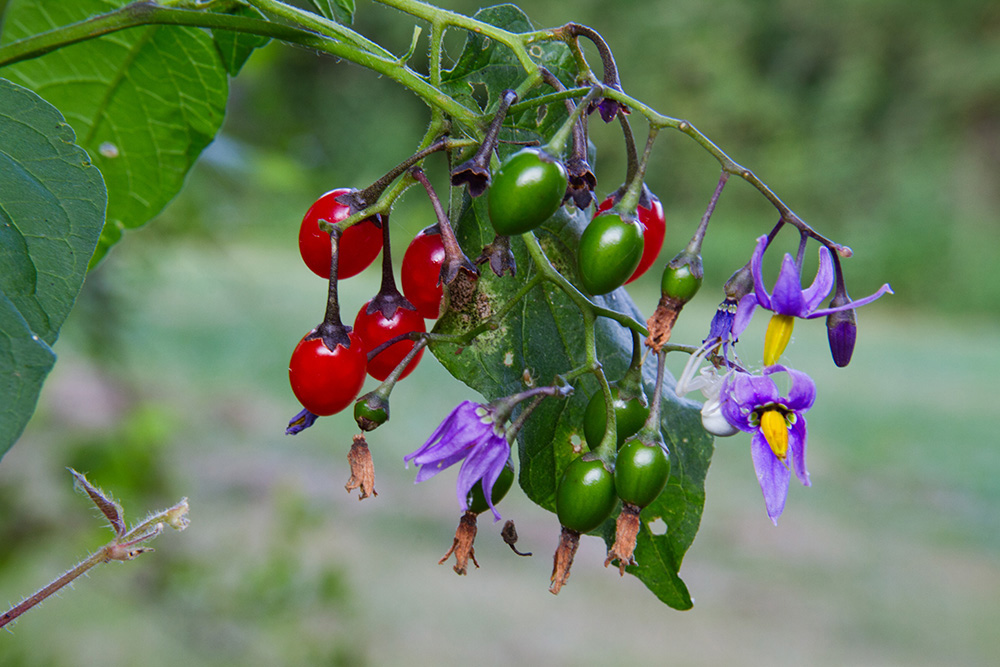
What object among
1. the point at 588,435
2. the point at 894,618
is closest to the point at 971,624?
the point at 894,618

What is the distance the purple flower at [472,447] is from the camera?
395 millimetres

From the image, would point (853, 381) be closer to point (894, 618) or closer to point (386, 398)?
point (894, 618)

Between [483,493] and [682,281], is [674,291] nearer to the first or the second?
[682,281]

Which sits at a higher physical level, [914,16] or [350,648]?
[914,16]

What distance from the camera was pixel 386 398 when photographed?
0.39 m

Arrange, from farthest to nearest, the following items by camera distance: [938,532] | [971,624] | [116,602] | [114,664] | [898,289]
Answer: [898,289]
[938,532]
[971,624]
[116,602]
[114,664]

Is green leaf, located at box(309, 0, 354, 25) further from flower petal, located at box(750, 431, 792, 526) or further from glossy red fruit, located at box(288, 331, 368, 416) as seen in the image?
flower petal, located at box(750, 431, 792, 526)

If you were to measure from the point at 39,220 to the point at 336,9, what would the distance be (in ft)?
0.70

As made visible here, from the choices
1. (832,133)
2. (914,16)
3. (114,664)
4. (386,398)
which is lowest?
(114,664)

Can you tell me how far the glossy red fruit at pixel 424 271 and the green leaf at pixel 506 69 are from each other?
0.22 ft

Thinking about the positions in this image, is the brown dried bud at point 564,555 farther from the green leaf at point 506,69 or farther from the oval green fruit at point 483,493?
the green leaf at point 506,69

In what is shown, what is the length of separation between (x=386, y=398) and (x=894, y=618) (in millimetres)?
2618

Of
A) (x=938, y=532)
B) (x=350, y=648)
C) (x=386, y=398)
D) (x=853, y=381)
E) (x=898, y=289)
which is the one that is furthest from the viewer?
(x=898, y=289)

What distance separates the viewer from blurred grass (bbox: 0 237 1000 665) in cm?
171
